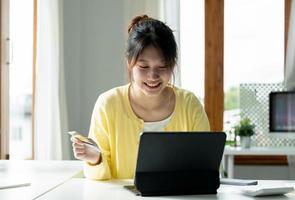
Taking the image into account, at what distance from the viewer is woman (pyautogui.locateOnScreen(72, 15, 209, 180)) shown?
5.41ft

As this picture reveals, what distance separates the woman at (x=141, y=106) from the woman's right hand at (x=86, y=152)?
0.01 m

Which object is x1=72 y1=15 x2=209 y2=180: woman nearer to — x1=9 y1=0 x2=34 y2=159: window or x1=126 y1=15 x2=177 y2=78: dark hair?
x1=126 y1=15 x2=177 y2=78: dark hair

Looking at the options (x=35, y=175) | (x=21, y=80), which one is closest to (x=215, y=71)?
(x=21, y=80)

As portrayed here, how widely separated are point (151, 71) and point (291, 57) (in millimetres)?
2458

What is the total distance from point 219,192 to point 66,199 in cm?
43

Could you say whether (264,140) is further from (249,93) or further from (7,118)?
(7,118)

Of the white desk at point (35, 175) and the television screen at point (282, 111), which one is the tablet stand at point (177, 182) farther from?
the television screen at point (282, 111)

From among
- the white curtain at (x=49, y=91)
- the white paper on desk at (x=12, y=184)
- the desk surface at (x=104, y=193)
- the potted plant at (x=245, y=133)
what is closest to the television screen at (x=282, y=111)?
the potted plant at (x=245, y=133)

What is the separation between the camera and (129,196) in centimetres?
128

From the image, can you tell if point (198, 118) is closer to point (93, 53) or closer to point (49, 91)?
point (49, 91)

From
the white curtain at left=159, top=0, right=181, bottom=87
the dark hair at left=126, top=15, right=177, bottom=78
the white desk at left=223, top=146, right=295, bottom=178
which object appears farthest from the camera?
the white curtain at left=159, top=0, right=181, bottom=87

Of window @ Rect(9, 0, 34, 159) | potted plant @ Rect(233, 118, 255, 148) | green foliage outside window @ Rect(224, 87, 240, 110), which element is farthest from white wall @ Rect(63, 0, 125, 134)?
potted plant @ Rect(233, 118, 255, 148)

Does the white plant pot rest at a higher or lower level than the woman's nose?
lower

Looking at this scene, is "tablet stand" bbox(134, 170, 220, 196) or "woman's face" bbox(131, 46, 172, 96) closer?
"tablet stand" bbox(134, 170, 220, 196)
